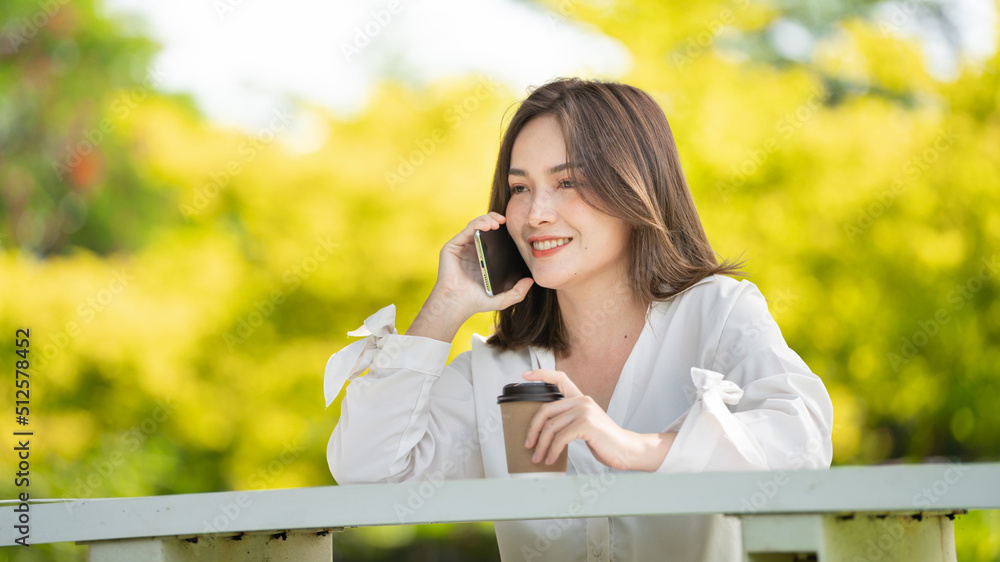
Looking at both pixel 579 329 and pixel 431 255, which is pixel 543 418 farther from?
pixel 431 255

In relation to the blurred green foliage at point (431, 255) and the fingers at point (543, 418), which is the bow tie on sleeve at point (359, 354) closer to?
the fingers at point (543, 418)

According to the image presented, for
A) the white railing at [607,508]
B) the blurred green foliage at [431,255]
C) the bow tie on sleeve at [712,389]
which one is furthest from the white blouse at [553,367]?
the blurred green foliage at [431,255]

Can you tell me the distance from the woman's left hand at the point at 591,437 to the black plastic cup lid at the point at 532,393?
0.02m

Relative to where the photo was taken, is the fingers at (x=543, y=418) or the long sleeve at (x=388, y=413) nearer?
the fingers at (x=543, y=418)

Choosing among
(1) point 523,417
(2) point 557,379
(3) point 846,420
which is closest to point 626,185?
(2) point 557,379

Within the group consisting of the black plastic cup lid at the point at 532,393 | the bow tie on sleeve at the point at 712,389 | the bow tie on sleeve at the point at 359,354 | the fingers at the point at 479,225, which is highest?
the fingers at the point at 479,225

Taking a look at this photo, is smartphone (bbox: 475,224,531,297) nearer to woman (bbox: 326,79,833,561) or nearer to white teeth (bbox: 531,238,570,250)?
woman (bbox: 326,79,833,561)

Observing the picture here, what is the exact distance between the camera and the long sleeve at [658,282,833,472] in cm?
126

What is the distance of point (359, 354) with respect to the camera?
68.5 inches

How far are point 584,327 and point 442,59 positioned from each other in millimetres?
3794

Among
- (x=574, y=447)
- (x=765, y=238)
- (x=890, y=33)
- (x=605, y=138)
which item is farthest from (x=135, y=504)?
(x=890, y=33)

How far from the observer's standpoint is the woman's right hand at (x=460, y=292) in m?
1.85

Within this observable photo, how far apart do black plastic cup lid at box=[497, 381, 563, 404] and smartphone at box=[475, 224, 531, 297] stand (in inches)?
24.2

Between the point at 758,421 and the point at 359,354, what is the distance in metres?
0.82
